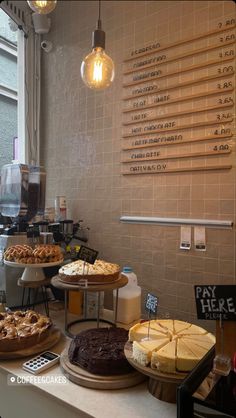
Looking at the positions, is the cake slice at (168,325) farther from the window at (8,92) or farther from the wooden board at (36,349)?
the window at (8,92)

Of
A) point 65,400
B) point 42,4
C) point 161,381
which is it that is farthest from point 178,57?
point 65,400

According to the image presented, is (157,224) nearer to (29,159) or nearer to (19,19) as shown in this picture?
(29,159)

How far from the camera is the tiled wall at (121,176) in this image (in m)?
1.90

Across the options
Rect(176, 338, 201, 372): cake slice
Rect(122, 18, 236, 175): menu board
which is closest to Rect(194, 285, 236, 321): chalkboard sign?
Rect(176, 338, 201, 372): cake slice

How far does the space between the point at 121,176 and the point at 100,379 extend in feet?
4.84

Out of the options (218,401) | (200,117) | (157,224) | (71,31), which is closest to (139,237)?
(157,224)

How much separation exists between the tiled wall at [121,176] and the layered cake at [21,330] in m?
0.94

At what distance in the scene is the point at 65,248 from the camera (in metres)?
2.19

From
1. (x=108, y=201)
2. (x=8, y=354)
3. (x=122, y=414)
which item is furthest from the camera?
(x=108, y=201)

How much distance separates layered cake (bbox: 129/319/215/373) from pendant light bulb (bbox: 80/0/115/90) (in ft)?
4.04

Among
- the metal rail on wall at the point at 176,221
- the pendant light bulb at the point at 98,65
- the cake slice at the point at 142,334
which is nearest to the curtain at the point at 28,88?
the metal rail on wall at the point at 176,221

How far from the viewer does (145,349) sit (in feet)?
3.38

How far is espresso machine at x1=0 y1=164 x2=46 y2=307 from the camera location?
182cm

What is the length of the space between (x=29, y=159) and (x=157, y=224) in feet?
4.44
